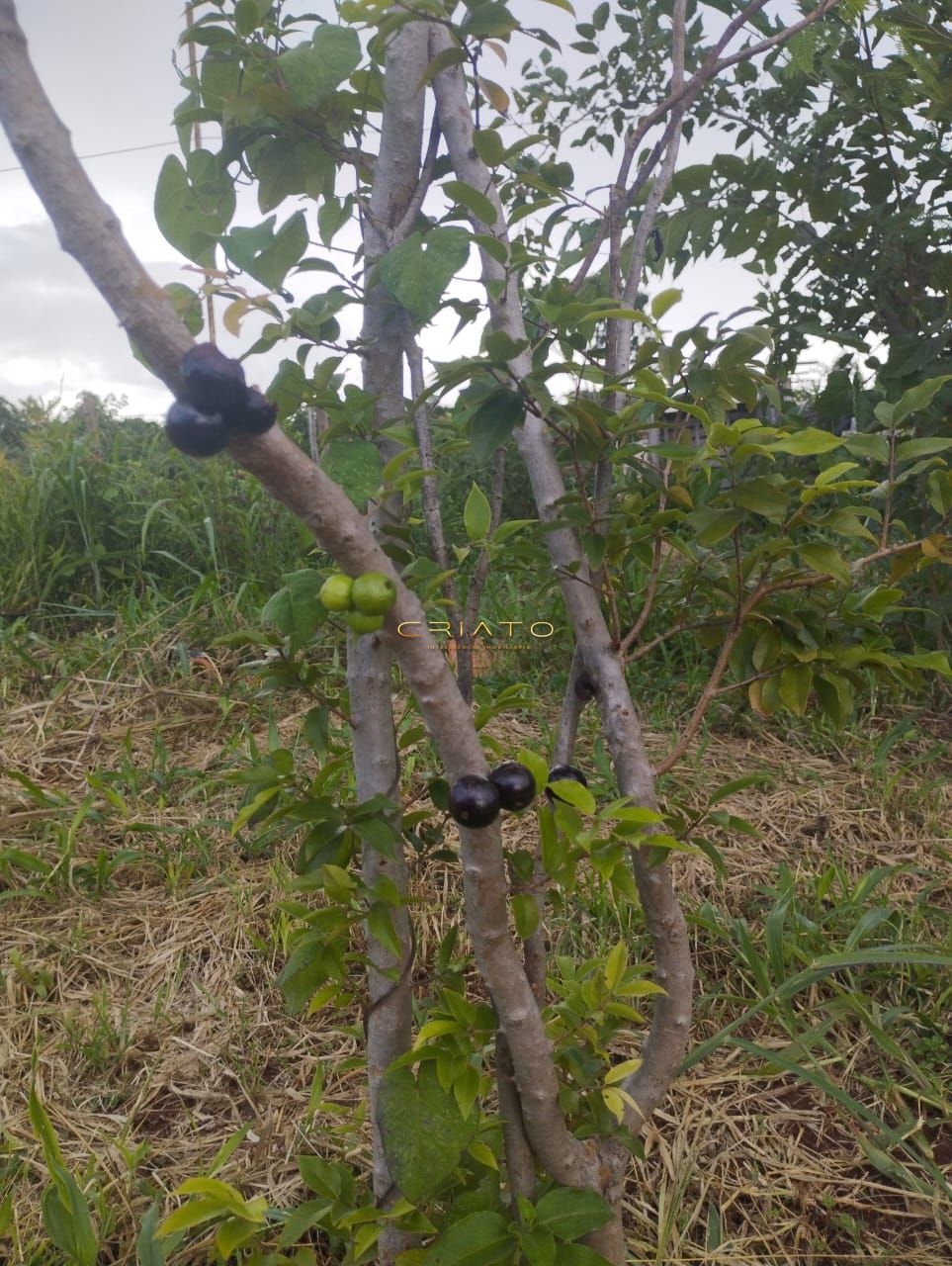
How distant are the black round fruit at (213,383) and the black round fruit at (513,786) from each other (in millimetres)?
442

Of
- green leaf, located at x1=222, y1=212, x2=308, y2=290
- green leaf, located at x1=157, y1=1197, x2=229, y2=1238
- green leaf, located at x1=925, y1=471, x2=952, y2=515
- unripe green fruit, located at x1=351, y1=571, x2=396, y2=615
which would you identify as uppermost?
green leaf, located at x1=222, y1=212, x2=308, y2=290

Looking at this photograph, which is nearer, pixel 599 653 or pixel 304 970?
pixel 304 970

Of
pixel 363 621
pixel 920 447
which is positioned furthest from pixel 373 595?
pixel 920 447

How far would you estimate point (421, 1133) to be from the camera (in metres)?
0.98

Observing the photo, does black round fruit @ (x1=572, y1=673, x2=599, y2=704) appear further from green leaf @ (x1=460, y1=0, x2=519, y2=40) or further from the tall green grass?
the tall green grass

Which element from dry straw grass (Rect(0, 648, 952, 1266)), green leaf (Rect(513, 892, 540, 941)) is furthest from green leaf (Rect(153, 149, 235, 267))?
dry straw grass (Rect(0, 648, 952, 1266))

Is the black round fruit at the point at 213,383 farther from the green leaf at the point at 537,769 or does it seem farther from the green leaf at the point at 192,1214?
the green leaf at the point at 192,1214

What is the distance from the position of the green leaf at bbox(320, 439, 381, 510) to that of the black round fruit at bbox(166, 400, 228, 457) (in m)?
0.31

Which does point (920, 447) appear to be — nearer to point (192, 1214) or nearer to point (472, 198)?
point (472, 198)

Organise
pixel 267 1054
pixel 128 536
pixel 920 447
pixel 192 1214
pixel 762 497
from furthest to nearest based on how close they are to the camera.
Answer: pixel 128 536
pixel 267 1054
pixel 920 447
pixel 762 497
pixel 192 1214

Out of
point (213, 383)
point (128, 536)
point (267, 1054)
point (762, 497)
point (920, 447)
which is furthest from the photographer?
point (128, 536)

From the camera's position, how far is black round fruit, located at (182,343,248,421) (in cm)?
64

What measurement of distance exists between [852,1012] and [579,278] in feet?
4.60

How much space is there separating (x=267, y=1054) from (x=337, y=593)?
4.13 feet
